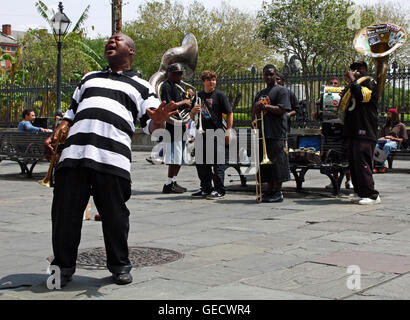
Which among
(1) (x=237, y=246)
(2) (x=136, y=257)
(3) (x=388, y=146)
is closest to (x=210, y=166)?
(1) (x=237, y=246)

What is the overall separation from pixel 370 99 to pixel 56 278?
18.3 feet

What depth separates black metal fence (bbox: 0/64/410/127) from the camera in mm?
17312

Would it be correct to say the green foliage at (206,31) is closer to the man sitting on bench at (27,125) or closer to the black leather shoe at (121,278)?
the man sitting on bench at (27,125)

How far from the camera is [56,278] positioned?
14.9 feet

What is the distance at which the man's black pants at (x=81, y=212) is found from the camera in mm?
4574

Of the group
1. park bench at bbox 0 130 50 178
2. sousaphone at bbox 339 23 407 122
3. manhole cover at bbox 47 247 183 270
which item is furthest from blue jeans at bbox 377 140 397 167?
manhole cover at bbox 47 247 183 270

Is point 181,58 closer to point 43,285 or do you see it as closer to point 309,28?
point 43,285

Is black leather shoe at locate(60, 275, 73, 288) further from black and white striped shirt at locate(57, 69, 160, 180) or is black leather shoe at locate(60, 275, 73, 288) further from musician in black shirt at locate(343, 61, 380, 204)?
musician in black shirt at locate(343, 61, 380, 204)

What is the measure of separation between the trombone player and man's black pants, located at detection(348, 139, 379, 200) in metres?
0.94

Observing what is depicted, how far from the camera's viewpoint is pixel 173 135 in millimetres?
10445

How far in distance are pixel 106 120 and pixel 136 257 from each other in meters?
1.43

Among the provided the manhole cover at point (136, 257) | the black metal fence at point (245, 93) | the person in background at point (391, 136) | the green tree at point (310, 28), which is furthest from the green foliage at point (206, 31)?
the manhole cover at point (136, 257)

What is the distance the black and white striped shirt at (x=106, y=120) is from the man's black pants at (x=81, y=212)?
3.4 inches
